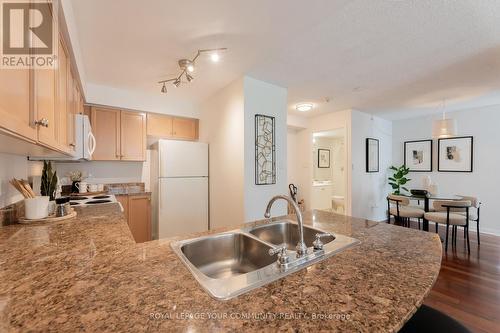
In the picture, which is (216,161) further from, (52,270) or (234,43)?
(52,270)

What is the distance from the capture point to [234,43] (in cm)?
200

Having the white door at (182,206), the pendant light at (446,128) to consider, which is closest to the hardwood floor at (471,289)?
the pendant light at (446,128)

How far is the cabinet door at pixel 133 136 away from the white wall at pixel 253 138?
69.5 inches

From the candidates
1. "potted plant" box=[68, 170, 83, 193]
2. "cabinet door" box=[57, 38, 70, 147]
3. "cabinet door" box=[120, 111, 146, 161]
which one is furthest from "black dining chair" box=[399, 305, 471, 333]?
"potted plant" box=[68, 170, 83, 193]

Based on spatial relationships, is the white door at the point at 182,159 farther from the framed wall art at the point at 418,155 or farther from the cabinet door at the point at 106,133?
the framed wall art at the point at 418,155

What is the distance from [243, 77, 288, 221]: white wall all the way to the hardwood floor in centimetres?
185

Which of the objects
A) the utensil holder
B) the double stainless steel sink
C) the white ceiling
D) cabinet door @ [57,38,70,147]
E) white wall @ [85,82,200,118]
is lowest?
the double stainless steel sink

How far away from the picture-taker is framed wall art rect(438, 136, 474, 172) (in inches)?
169

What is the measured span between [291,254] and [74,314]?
0.74 m

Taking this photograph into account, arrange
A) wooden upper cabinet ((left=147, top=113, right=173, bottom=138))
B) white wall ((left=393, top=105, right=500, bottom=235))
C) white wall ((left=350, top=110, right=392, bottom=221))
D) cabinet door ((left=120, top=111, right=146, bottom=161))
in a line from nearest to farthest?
cabinet door ((left=120, top=111, right=146, bottom=161)), wooden upper cabinet ((left=147, top=113, right=173, bottom=138)), white wall ((left=393, top=105, right=500, bottom=235)), white wall ((left=350, top=110, right=392, bottom=221))

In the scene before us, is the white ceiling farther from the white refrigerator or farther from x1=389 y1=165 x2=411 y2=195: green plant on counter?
x1=389 y1=165 x2=411 y2=195: green plant on counter

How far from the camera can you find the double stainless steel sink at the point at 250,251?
0.85 meters

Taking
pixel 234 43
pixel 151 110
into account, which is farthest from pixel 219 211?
pixel 234 43

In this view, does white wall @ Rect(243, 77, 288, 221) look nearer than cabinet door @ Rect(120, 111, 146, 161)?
Yes
